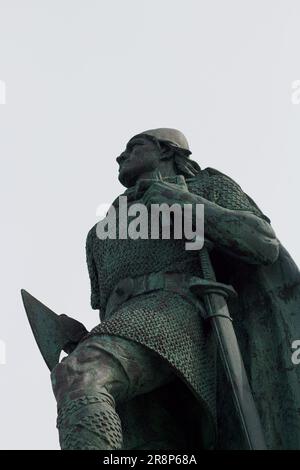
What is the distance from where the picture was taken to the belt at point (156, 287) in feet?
30.7

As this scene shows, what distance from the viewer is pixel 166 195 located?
9773mm

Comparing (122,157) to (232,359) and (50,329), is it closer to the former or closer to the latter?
(50,329)

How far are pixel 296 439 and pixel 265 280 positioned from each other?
1368mm

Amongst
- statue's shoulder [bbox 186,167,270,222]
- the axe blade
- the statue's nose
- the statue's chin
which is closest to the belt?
the axe blade

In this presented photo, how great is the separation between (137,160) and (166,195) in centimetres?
86

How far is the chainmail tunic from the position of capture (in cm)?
895

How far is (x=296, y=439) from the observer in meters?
9.02

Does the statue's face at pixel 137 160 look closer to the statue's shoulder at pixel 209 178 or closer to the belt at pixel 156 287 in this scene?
the statue's shoulder at pixel 209 178

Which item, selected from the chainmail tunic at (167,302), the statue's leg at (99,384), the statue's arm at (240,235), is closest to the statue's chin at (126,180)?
the chainmail tunic at (167,302)

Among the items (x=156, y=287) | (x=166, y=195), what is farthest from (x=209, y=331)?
(x=166, y=195)

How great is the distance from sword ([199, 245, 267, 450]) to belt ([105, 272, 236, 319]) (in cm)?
9

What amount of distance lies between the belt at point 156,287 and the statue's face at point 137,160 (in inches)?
45.2

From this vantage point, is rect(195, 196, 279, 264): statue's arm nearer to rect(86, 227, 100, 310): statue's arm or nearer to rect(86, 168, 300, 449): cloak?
rect(86, 168, 300, 449): cloak
